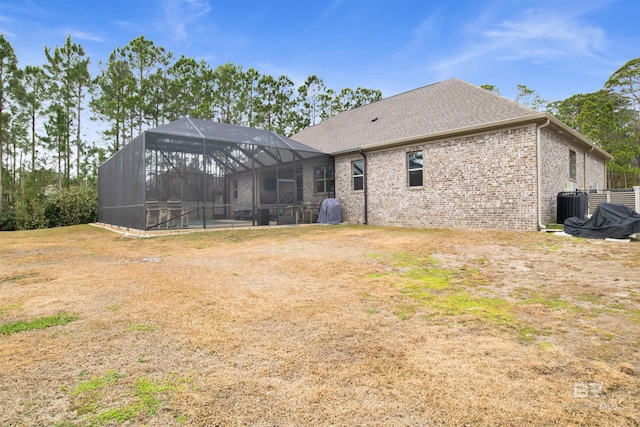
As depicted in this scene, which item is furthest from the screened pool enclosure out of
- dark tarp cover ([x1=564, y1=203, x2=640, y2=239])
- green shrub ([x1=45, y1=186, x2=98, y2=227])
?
dark tarp cover ([x1=564, y1=203, x2=640, y2=239])

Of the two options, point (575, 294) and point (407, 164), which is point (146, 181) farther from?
point (575, 294)

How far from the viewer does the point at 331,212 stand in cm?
1474

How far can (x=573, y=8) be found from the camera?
11.4 m

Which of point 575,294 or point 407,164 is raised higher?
point 407,164

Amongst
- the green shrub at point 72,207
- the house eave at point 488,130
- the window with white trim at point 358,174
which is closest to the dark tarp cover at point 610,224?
the house eave at point 488,130

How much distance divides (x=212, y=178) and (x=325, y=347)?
449 inches

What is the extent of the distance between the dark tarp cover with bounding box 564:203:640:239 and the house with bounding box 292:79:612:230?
111cm

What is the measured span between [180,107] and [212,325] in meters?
26.7

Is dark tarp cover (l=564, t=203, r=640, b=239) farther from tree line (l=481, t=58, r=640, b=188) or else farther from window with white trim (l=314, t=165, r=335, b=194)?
tree line (l=481, t=58, r=640, b=188)

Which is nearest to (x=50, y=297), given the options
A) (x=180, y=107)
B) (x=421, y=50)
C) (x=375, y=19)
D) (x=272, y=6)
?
(x=272, y=6)

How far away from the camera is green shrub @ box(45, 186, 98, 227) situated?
62.3ft

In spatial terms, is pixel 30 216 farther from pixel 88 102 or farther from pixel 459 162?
pixel 459 162

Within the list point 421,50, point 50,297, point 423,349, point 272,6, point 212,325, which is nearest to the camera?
point 423,349

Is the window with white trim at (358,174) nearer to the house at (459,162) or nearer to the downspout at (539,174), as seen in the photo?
the house at (459,162)
